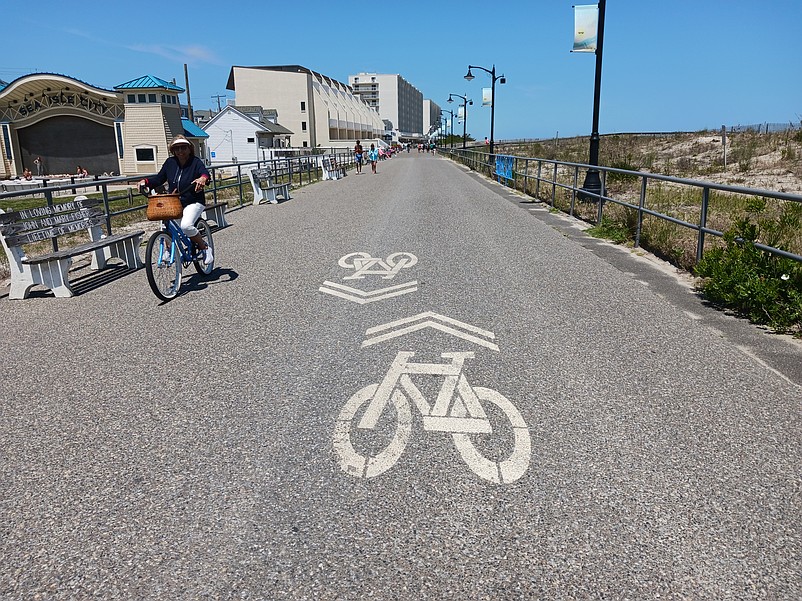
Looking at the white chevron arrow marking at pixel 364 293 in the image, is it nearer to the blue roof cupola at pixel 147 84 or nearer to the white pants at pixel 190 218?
the white pants at pixel 190 218

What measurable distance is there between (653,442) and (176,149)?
6.11 m

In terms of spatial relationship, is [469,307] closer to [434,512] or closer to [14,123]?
[434,512]

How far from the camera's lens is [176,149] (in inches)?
294

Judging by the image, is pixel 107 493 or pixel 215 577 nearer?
pixel 215 577

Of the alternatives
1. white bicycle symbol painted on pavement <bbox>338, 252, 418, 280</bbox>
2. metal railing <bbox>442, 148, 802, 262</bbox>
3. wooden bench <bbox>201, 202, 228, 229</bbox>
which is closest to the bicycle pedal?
metal railing <bbox>442, 148, 802, 262</bbox>

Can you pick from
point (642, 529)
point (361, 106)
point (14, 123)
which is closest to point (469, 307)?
point (642, 529)

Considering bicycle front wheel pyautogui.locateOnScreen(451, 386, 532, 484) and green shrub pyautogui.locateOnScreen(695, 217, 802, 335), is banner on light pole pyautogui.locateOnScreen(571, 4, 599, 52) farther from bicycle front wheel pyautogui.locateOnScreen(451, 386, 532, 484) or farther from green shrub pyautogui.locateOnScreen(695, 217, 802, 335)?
bicycle front wheel pyautogui.locateOnScreen(451, 386, 532, 484)

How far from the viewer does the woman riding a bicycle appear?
7477 mm

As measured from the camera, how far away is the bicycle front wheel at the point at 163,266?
6.77 meters

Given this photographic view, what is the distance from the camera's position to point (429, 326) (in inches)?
236

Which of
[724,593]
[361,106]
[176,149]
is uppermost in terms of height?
[361,106]

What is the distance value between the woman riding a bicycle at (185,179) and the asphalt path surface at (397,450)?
1007 mm

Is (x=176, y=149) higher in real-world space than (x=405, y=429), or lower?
higher

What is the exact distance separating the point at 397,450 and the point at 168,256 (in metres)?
4.59
